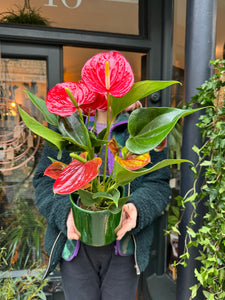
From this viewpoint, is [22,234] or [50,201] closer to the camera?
[50,201]

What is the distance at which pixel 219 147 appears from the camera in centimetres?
62

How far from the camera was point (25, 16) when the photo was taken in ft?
4.13

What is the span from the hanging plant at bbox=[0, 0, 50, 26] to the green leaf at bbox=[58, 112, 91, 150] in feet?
3.48

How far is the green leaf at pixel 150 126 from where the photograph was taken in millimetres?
424

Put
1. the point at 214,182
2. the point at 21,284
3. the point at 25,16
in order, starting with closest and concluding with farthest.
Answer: the point at 214,182 < the point at 25,16 < the point at 21,284

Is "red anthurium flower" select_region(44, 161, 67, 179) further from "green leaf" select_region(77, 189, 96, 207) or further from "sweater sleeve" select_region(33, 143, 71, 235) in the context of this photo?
"sweater sleeve" select_region(33, 143, 71, 235)

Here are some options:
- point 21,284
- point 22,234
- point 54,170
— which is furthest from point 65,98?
point 21,284

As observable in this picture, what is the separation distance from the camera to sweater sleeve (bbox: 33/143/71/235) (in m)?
0.77

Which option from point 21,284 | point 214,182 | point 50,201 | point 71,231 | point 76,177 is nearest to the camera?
point 76,177

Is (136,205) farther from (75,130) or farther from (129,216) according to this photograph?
(75,130)

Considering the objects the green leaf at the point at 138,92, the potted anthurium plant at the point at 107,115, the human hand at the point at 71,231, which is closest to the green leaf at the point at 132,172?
the potted anthurium plant at the point at 107,115

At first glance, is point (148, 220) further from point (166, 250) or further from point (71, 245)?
point (166, 250)

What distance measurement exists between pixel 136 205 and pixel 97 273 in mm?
310

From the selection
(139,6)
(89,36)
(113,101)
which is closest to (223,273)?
(113,101)
